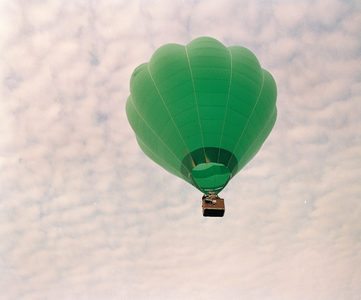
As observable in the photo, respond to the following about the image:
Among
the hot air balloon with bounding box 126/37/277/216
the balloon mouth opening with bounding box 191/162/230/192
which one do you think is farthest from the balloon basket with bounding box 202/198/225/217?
the balloon mouth opening with bounding box 191/162/230/192

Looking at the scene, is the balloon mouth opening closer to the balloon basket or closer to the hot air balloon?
the hot air balloon

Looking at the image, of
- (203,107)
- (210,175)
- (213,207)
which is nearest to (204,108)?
(203,107)

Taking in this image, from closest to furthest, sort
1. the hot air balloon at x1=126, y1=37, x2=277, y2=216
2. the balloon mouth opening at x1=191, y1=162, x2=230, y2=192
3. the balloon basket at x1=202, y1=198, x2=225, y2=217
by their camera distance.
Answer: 1. the balloon basket at x1=202, y1=198, x2=225, y2=217
2. the hot air balloon at x1=126, y1=37, x2=277, y2=216
3. the balloon mouth opening at x1=191, y1=162, x2=230, y2=192

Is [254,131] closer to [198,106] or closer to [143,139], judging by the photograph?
[198,106]

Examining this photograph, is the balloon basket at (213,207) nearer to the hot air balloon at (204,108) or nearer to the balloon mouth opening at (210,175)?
the hot air balloon at (204,108)

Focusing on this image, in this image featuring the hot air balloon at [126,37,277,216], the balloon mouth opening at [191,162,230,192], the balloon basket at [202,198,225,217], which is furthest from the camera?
the balloon mouth opening at [191,162,230,192]

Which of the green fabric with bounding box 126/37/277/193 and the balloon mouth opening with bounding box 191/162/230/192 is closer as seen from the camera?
the green fabric with bounding box 126/37/277/193

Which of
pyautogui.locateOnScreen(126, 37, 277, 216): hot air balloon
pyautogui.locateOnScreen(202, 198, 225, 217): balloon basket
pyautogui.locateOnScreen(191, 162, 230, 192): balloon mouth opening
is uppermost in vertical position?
pyautogui.locateOnScreen(126, 37, 277, 216): hot air balloon

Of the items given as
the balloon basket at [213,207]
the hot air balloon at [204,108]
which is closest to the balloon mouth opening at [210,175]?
the hot air balloon at [204,108]
